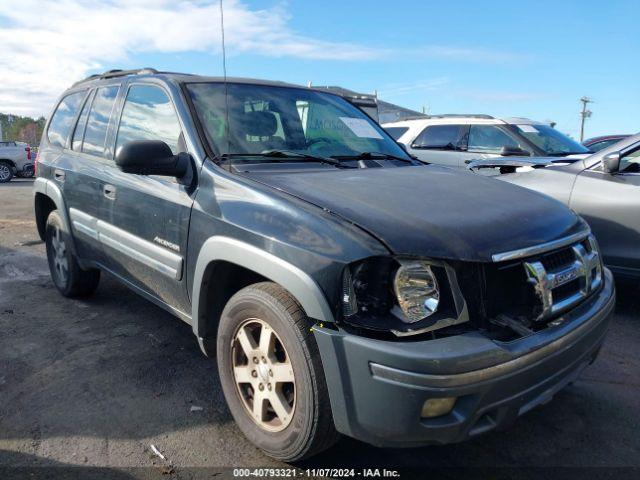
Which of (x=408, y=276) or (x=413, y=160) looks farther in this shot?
(x=413, y=160)

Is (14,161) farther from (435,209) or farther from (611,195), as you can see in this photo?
(435,209)

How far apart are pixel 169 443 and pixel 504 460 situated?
1.65 m

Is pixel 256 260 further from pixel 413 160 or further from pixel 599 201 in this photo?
pixel 599 201

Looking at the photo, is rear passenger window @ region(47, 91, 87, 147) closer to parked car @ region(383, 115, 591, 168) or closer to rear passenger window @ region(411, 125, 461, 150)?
parked car @ region(383, 115, 591, 168)

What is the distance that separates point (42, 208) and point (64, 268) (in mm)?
774

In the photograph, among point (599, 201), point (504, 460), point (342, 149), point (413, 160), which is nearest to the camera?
point (504, 460)

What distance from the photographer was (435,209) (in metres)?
2.38

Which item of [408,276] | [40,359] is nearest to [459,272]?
[408,276]

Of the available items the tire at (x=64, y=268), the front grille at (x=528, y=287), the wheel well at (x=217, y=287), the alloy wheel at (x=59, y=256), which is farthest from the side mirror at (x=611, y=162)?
the alloy wheel at (x=59, y=256)

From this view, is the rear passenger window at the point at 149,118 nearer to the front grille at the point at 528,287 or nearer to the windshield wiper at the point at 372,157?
the windshield wiper at the point at 372,157

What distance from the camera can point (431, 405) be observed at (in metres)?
1.92

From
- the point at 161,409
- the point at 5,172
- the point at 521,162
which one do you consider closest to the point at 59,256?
the point at 161,409

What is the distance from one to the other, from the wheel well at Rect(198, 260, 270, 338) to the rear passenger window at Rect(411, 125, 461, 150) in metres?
6.50

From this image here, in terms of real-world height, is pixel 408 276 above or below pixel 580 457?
above
